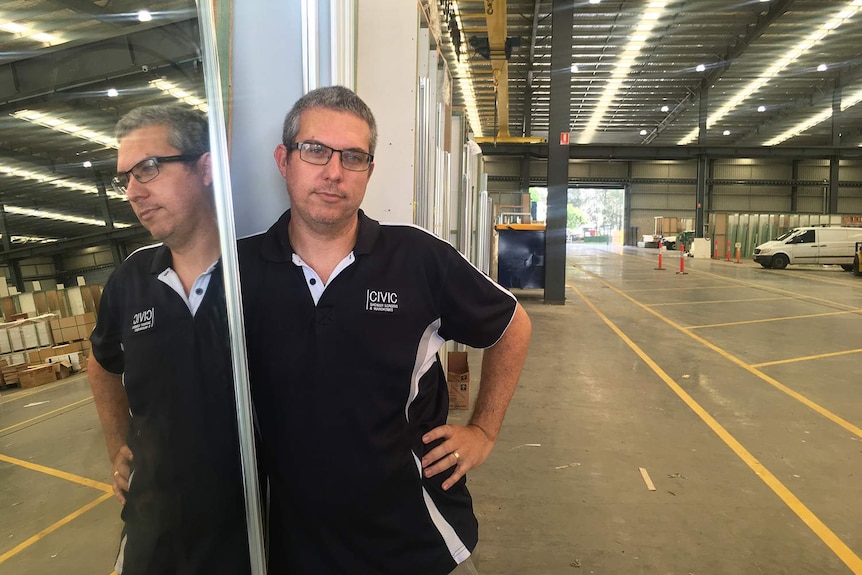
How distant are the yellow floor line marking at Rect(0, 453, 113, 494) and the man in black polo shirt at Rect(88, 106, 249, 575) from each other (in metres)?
0.03

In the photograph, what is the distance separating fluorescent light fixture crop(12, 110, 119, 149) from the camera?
685mm

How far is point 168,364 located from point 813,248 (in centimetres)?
2141

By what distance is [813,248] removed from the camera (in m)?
17.6

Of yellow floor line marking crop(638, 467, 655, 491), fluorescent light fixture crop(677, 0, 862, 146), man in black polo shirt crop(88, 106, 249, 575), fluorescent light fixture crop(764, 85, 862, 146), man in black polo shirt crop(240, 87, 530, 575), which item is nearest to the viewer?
man in black polo shirt crop(88, 106, 249, 575)

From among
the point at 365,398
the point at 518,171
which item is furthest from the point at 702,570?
the point at 518,171

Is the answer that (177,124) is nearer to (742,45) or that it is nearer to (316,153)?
(316,153)

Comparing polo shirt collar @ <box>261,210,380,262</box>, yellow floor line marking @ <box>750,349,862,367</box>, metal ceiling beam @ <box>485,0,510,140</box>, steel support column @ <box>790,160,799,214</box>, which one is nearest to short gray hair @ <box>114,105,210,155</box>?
polo shirt collar @ <box>261,210,380,262</box>

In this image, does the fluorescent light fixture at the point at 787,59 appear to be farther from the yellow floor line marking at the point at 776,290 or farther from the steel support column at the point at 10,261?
the steel support column at the point at 10,261

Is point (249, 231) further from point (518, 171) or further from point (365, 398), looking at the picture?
point (518, 171)

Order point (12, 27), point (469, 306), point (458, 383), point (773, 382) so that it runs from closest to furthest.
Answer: point (12, 27) → point (469, 306) → point (458, 383) → point (773, 382)

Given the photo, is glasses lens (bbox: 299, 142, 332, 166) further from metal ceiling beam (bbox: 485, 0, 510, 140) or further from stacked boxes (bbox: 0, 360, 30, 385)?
metal ceiling beam (bbox: 485, 0, 510, 140)

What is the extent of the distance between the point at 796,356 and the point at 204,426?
720 cm

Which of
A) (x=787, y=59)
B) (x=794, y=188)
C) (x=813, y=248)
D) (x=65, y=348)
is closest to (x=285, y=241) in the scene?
(x=65, y=348)

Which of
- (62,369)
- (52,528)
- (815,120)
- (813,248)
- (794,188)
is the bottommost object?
(813,248)
